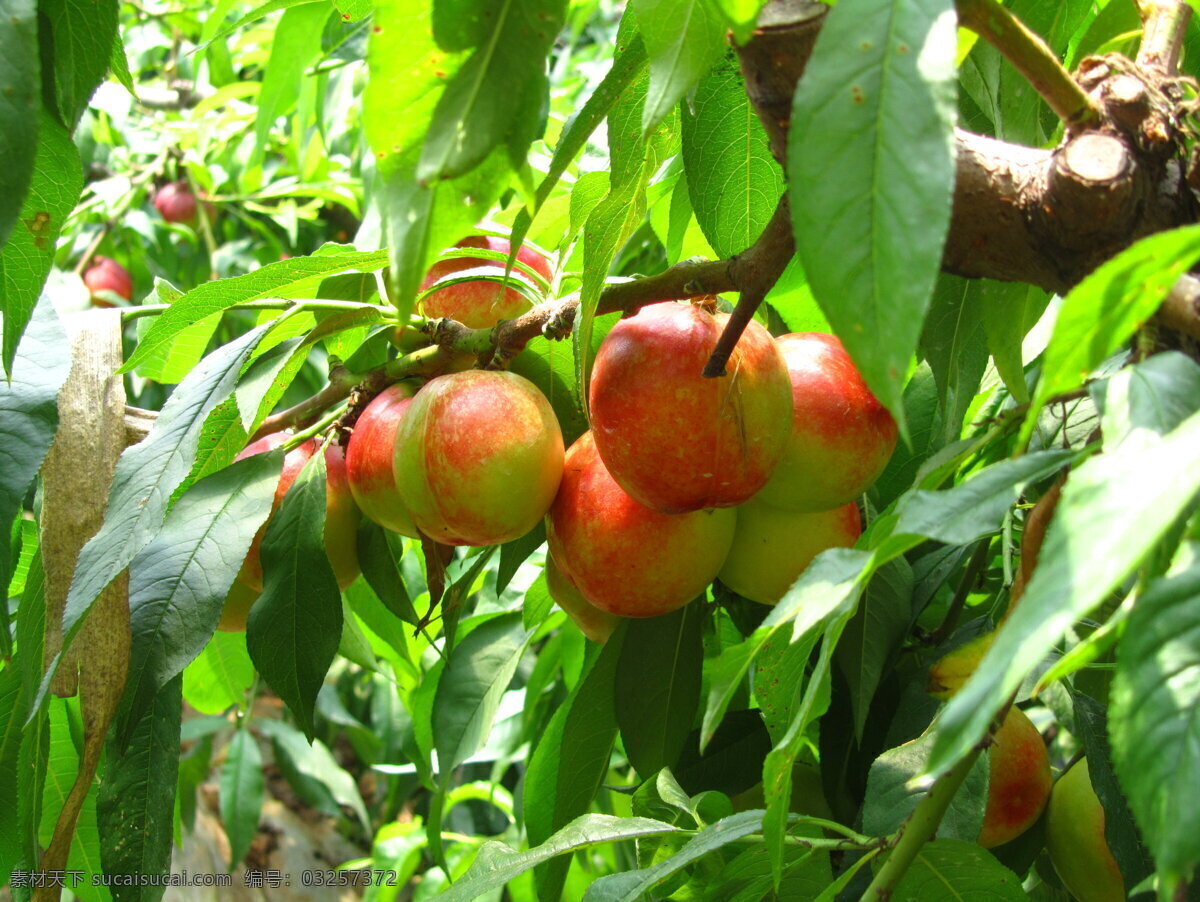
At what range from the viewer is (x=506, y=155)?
14.2 inches

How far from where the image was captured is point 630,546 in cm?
59

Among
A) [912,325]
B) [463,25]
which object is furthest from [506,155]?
[912,325]

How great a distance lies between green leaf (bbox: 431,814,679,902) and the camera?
21.0 inches

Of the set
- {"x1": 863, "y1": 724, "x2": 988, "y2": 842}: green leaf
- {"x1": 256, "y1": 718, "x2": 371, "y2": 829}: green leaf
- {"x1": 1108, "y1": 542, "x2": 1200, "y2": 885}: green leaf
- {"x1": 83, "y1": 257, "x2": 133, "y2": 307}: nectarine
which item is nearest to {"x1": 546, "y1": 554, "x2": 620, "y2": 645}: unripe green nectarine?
{"x1": 863, "y1": 724, "x2": 988, "y2": 842}: green leaf

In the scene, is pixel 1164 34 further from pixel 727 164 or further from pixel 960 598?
pixel 960 598

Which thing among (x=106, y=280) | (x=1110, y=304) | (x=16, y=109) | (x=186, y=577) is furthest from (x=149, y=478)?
(x=106, y=280)

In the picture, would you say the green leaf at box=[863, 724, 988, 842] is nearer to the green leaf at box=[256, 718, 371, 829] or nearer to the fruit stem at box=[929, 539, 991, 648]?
the fruit stem at box=[929, 539, 991, 648]

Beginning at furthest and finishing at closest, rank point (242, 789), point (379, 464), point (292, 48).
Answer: point (242, 789), point (292, 48), point (379, 464)

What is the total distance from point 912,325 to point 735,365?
0.83 ft

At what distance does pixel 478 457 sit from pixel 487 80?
0.27 metres

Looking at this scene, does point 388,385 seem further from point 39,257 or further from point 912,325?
point 912,325

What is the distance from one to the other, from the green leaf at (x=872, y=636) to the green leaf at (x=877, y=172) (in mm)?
376

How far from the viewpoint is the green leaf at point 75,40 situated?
0.43 meters

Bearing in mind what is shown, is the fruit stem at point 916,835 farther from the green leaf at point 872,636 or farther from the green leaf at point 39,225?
the green leaf at point 39,225
